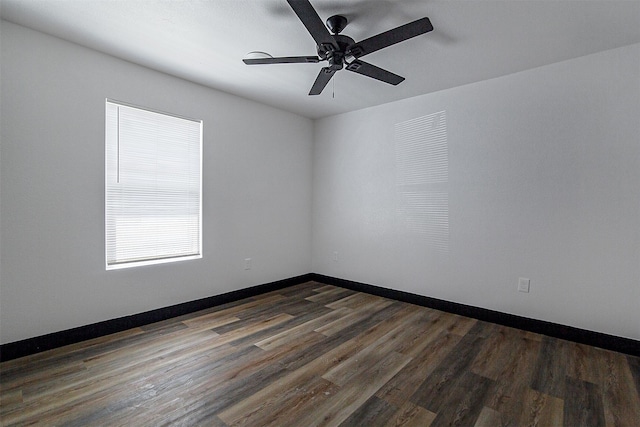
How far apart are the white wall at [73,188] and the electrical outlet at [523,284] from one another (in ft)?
10.3

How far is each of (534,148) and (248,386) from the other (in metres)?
3.20

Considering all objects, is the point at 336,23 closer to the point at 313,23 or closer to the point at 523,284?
the point at 313,23

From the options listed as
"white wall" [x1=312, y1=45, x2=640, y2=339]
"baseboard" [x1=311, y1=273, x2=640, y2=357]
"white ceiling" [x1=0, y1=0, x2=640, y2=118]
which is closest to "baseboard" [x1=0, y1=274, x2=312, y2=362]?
"baseboard" [x1=311, y1=273, x2=640, y2=357]

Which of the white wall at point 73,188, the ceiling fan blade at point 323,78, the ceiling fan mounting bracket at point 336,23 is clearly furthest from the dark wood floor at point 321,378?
the ceiling fan mounting bracket at point 336,23

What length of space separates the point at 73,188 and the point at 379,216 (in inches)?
127

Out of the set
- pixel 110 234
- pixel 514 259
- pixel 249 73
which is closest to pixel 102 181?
pixel 110 234

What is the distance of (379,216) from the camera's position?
408 cm

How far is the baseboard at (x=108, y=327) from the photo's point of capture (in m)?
2.33

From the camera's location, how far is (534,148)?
9.61ft

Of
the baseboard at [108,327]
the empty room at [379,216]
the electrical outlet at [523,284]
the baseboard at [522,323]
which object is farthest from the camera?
the electrical outlet at [523,284]

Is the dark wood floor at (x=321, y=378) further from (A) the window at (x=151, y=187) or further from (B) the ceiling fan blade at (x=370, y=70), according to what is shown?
(B) the ceiling fan blade at (x=370, y=70)

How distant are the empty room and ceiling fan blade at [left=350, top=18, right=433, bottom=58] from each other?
1cm

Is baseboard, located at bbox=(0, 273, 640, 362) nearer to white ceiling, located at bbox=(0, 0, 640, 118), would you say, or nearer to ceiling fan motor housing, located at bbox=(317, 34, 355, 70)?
white ceiling, located at bbox=(0, 0, 640, 118)

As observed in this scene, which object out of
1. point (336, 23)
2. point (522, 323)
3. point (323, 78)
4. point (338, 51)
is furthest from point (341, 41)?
point (522, 323)
